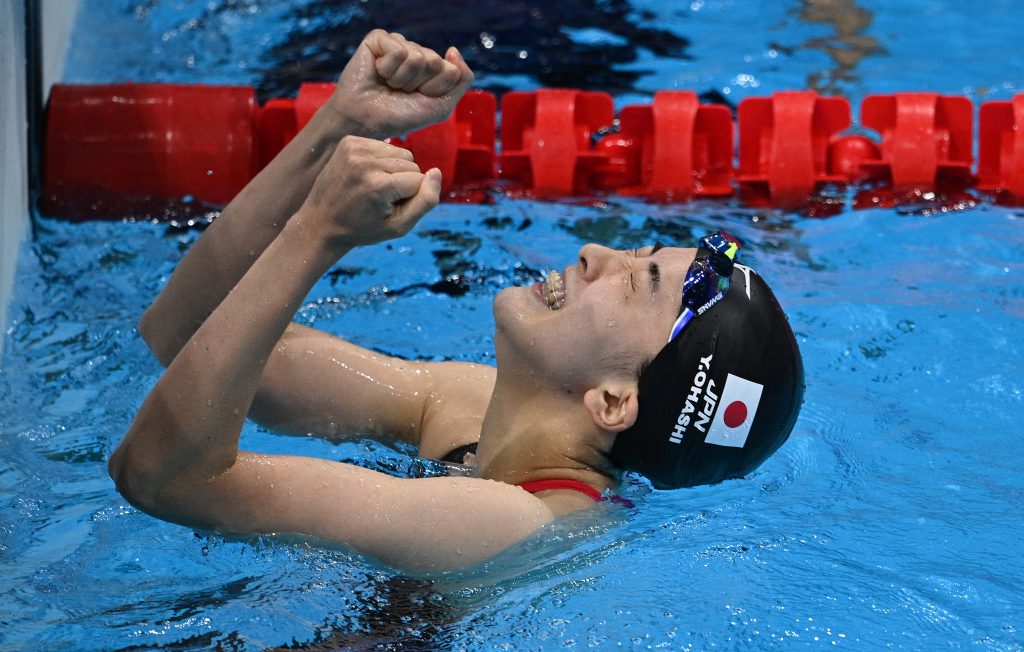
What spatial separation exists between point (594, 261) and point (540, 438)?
16.9 inches

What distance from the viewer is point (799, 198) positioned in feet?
16.7

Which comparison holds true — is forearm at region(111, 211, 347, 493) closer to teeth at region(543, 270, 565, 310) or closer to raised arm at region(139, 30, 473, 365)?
raised arm at region(139, 30, 473, 365)

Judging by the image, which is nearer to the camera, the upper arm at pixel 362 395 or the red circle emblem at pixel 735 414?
the red circle emblem at pixel 735 414

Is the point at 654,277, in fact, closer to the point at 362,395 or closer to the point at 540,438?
the point at 540,438

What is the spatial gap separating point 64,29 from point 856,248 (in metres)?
3.82

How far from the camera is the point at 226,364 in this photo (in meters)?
2.17

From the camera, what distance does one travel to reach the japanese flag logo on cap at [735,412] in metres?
2.60

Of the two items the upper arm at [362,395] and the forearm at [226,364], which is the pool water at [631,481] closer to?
the upper arm at [362,395]

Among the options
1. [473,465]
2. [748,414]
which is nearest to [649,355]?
[748,414]

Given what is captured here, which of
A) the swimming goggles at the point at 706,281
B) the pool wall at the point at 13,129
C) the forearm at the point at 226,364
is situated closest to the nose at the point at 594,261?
the swimming goggles at the point at 706,281

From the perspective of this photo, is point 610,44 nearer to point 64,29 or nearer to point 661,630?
point 64,29

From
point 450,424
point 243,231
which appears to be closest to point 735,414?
point 450,424

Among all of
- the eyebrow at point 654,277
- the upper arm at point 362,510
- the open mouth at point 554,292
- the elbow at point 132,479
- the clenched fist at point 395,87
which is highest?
the clenched fist at point 395,87

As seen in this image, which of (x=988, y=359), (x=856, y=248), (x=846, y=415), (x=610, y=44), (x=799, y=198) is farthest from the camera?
(x=610, y=44)
